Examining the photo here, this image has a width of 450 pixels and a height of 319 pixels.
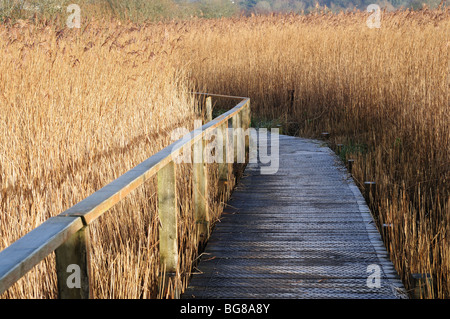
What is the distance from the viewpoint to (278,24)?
11469 millimetres

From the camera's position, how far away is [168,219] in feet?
8.91

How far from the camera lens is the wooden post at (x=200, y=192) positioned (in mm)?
3455

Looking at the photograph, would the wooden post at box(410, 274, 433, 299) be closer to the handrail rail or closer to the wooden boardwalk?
the wooden boardwalk

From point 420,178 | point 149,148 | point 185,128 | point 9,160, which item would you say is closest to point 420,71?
point 420,178

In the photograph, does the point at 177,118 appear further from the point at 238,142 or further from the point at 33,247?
the point at 33,247

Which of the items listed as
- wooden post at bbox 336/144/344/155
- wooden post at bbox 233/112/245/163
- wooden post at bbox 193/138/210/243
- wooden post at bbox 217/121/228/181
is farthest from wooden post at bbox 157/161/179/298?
wooden post at bbox 336/144/344/155

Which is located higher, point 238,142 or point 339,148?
point 238,142

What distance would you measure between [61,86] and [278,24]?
7282mm

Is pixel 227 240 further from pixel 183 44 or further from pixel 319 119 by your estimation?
pixel 183 44

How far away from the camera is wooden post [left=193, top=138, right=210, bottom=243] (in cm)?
346

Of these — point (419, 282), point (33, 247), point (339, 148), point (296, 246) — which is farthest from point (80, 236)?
point (339, 148)

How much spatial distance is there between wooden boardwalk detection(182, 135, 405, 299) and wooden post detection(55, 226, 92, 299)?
131cm

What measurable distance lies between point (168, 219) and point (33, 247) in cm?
141
